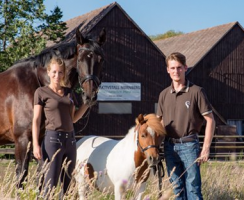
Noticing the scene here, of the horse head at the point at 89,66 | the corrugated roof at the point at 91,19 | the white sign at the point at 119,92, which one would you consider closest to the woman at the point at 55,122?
the horse head at the point at 89,66

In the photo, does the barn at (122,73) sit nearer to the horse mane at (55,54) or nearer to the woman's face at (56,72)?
the horse mane at (55,54)

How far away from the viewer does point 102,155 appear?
6.20 m

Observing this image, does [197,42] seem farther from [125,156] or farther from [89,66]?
[125,156]

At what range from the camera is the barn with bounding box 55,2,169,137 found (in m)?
27.8

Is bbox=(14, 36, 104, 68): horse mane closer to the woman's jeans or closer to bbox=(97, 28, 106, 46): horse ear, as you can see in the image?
bbox=(97, 28, 106, 46): horse ear

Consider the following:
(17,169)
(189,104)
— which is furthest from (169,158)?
(17,169)

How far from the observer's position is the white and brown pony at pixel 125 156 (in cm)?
548

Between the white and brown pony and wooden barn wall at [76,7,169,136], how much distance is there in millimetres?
20891

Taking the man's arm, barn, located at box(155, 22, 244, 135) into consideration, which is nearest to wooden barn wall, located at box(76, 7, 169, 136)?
barn, located at box(155, 22, 244, 135)

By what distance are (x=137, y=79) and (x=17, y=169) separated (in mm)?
23349

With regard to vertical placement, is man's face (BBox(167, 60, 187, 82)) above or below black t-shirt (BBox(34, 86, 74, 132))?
above

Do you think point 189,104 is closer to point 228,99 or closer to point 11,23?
point 11,23

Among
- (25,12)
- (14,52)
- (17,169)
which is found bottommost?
(17,169)

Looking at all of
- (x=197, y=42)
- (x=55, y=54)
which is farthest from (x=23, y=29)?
(x=197, y=42)
